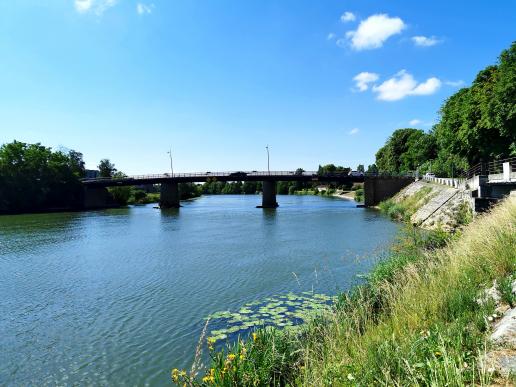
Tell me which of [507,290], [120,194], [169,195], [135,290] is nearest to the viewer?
[507,290]

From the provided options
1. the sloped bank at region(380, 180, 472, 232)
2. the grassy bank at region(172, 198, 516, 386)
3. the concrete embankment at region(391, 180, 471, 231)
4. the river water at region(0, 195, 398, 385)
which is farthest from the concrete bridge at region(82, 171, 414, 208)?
the grassy bank at region(172, 198, 516, 386)

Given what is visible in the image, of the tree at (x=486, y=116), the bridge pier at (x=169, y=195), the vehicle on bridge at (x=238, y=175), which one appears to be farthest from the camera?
the bridge pier at (x=169, y=195)

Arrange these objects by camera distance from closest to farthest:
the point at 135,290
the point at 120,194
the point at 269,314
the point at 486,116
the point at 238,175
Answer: the point at 269,314, the point at 135,290, the point at 486,116, the point at 238,175, the point at 120,194

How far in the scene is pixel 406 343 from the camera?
6.48 meters

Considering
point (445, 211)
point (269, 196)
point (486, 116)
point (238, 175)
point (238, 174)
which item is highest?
point (486, 116)

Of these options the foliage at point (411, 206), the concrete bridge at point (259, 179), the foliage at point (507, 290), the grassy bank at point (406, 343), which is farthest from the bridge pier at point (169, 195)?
the foliage at point (507, 290)

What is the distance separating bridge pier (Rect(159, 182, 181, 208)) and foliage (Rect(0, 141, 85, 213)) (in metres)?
23.9

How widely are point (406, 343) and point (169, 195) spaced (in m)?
95.5

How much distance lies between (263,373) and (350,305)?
14.0 ft

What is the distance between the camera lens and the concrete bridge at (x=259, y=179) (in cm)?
8025

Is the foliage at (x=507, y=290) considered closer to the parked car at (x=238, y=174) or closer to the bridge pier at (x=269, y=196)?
the bridge pier at (x=269, y=196)

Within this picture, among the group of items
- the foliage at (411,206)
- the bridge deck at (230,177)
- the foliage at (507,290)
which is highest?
the bridge deck at (230,177)

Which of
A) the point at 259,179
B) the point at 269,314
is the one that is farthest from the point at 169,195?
the point at 269,314

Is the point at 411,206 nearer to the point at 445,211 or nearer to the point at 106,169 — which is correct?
the point at 445,211
